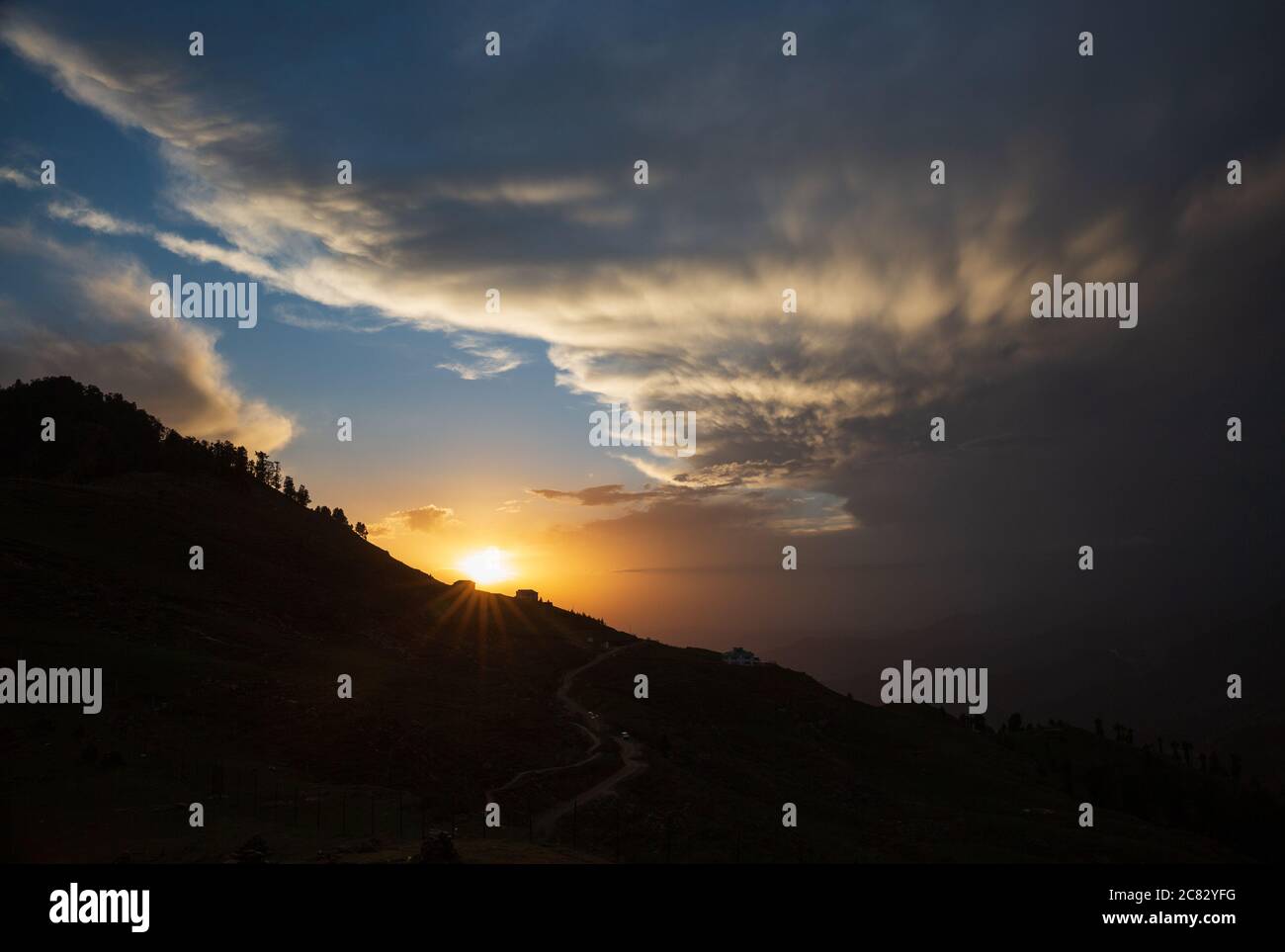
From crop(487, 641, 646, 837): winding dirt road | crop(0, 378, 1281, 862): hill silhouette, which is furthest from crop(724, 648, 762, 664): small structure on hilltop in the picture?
crop(487, 641, 646, 837): winding dirt road

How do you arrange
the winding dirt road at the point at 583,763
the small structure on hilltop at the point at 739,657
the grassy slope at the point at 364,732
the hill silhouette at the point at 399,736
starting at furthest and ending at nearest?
the small structure on hilltop at the point at 739,657 < the winding dirt road at the point at 583,763 < the grassy slope at the point at 364,732 < the hill silhouette at the point at 399,736

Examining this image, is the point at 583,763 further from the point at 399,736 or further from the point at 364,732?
the point at 364,732

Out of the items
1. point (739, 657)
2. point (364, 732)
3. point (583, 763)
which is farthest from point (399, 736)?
point (739, 657)

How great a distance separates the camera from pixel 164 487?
388 ft

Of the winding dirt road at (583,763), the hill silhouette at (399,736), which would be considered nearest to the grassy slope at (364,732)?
the hill silhouette at (399,736)

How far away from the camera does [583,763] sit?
5962cm

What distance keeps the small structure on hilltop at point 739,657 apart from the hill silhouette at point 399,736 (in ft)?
15.1

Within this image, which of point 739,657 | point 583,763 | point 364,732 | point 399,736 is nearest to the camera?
point 364,732

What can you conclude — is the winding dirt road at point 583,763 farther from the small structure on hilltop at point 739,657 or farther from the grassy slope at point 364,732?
the small structure on hilltop at point 739,657

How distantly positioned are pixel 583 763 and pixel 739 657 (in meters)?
62.3

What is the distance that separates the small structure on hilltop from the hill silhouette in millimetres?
4590

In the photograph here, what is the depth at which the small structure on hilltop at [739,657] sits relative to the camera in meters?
117
